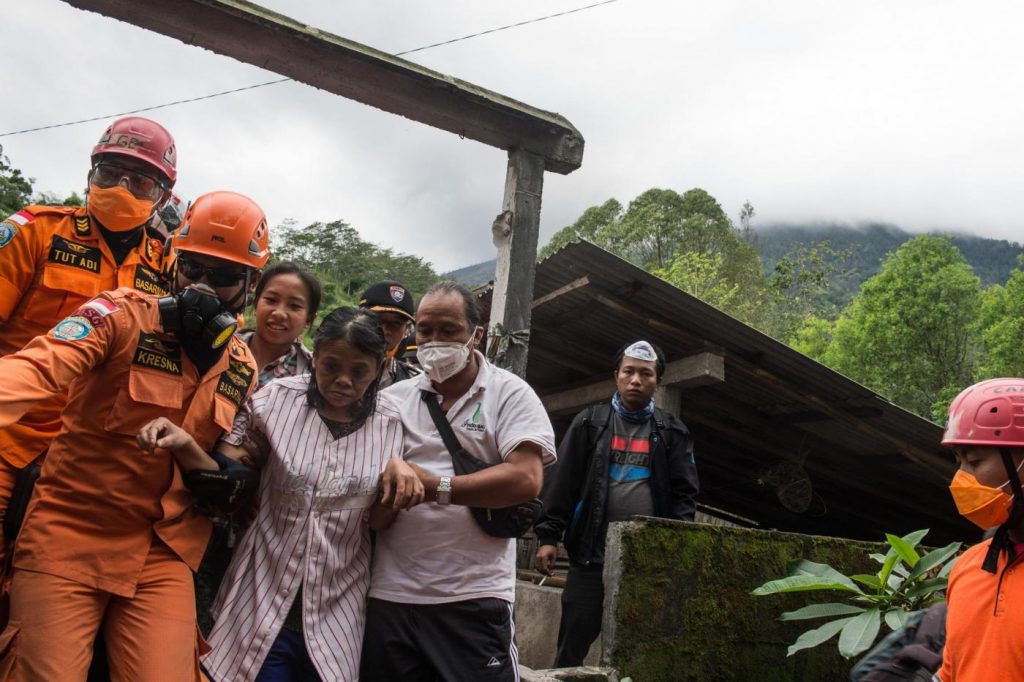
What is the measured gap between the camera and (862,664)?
8.67 feet

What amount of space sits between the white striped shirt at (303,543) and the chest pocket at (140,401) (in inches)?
10.3

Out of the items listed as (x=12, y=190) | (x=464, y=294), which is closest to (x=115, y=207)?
(x=464, y=294)

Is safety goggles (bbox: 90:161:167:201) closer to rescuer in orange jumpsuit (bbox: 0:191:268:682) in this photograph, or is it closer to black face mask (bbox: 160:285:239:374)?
rescuer in orange jumpsuit (bbox: 0:191:268:682)

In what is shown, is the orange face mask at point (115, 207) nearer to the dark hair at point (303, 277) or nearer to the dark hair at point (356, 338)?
the dark hair at point (303, 277)

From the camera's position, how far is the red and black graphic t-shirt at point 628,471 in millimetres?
4523

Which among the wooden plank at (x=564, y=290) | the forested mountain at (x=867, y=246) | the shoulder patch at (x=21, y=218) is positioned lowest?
the shoulder patch at (x=21, y=218)

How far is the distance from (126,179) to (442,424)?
140 cm

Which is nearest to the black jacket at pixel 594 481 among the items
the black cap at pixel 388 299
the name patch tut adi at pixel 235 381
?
the black cap at pixel 388 299

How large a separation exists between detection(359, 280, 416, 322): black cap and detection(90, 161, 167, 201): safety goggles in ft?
4.17

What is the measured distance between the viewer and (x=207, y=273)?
2518 mm

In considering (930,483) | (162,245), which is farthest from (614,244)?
(162,245)

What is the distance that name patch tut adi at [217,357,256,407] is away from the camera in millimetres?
2453

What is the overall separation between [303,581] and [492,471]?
24.3 inches

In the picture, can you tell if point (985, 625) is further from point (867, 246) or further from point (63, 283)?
point (867, 246)
